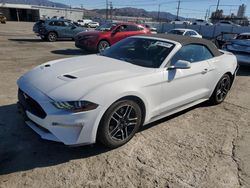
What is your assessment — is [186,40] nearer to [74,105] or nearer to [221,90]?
[221,90]

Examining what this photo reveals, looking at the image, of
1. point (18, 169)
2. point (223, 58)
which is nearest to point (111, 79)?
point (18, 169)

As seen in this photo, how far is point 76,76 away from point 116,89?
2.01ft

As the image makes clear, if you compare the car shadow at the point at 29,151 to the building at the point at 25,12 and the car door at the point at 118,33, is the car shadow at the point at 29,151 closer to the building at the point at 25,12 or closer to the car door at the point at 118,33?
the car door at the point at 118,33

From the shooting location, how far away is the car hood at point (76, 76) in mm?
2873

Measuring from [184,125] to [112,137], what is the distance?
4.95 ft

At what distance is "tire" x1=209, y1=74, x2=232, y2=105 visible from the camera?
491 cm

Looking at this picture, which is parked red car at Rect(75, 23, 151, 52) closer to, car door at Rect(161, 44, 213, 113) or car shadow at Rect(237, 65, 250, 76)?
car shadow at Rect(237, 65, 250, 76)

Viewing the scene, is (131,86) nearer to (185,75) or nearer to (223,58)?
(185,75)

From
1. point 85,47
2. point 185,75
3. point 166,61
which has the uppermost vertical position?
point 166,61

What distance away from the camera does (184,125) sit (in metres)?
4.10

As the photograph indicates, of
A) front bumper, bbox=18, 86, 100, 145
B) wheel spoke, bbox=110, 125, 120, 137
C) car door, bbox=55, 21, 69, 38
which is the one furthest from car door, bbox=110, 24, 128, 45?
front bumper, bbox=18, 86, 100, 145

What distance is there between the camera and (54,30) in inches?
618

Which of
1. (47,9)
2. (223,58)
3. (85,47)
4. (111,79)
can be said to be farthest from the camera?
(47,9)

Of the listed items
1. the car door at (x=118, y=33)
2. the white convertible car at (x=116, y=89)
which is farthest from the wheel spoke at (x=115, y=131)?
the car door at (x=118, y=33)
